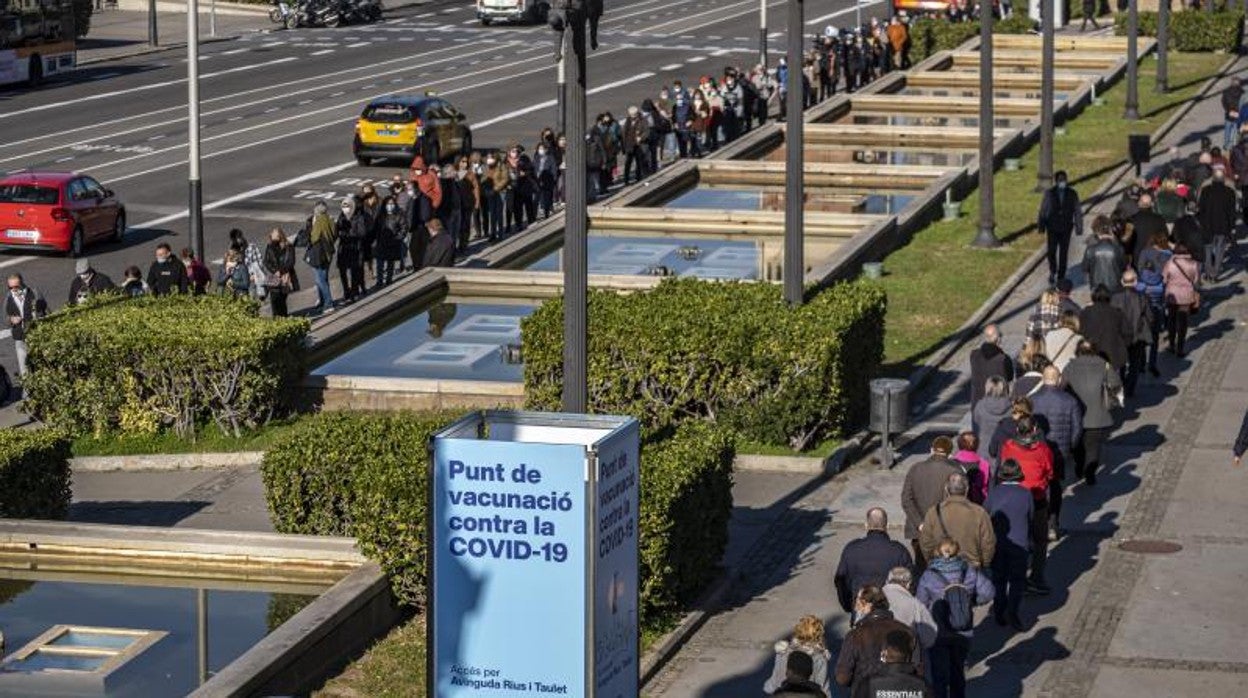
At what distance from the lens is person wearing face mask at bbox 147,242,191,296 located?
3106cm

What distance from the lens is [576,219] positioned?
19.1 meters

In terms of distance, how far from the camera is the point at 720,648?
19.0 metres

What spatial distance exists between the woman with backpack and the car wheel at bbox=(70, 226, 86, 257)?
24.9 metres

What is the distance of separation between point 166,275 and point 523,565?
16.8 meters

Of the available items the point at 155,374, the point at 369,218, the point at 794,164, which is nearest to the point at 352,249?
the point at 369,218

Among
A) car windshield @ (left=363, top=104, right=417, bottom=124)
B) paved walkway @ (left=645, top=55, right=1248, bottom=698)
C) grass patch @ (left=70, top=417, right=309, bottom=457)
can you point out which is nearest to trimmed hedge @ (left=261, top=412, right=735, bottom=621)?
paved walkway @ (left=645, top=55, right=1248, bottom=698)

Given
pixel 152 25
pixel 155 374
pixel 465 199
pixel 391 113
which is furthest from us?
pixel 152 25

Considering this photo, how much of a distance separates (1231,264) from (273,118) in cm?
2943

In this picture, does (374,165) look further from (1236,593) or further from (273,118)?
(1236,593)

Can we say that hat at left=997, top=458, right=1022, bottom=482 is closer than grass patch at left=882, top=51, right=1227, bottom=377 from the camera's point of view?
Yes

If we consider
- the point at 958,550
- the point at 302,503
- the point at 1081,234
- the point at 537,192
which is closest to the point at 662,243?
the point at 537,192

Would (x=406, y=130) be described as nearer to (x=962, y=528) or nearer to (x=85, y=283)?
(x=85, y=283)

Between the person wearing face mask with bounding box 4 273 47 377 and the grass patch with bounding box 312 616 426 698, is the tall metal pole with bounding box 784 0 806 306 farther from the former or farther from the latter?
the person wearing face mask with bounding box 4 273 47 377

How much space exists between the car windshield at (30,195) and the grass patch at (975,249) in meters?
13.4
